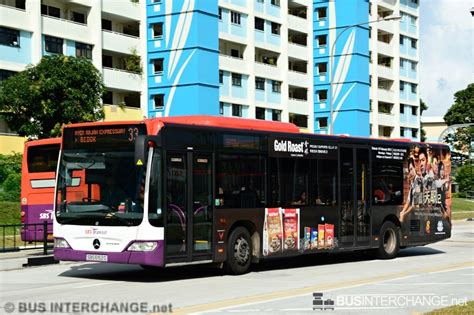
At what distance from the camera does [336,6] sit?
76875 millimetres

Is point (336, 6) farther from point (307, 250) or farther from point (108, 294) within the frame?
point (108, 294)

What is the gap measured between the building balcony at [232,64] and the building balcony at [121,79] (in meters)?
7.62

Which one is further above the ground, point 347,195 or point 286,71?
point 286,71

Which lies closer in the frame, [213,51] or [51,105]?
[51,105]

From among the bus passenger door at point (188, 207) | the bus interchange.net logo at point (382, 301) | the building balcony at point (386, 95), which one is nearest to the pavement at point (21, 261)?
the bus passenger door at point (188, 207)

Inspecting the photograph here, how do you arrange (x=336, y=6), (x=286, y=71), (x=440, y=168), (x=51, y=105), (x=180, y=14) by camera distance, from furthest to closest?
1. (x=336, y=6)
2. (x=286, y=71)
3. (x=180, y=14)
4. (x=51, y=105)
5. (x=440, y=168)

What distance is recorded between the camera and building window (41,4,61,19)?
50.5 metres

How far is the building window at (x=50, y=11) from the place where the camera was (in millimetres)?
50544

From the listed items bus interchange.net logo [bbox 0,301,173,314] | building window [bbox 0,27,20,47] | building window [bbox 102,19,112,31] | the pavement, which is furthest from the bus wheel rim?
building window [bbox 102,19,112,31]

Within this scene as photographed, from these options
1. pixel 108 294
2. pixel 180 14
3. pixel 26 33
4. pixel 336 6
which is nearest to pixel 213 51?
pixel 180 14

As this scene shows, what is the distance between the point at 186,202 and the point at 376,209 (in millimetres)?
7026

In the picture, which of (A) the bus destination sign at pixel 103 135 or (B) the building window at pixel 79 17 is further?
(B) the building window at pixel 79 17

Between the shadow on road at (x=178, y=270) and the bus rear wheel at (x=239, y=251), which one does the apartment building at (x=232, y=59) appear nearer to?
the shadow on road at (x=178, y=270)

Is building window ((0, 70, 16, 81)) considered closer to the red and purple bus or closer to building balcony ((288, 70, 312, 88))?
the red and purple bus
